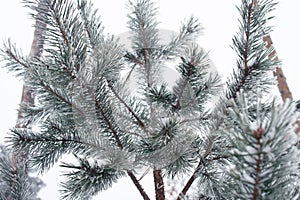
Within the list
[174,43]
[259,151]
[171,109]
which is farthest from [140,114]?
[259,151]

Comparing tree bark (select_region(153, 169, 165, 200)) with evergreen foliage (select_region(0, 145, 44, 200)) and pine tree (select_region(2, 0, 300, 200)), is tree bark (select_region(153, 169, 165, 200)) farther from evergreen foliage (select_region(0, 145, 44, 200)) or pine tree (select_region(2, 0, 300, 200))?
evergreen foliage (select_region(0, 145, 44, 200))

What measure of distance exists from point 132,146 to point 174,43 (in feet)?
1.38

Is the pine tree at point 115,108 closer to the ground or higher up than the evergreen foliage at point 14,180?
higher up


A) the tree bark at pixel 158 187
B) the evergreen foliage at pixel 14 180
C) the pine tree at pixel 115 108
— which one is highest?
the pine tree at pixel 115 108

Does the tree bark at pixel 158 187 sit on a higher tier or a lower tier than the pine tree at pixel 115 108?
lower

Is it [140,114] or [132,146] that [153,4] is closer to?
[140,114]

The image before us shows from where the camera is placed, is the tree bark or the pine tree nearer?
the pine tree

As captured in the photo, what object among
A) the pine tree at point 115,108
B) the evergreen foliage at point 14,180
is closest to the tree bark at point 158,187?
the pine tree at point 115,108

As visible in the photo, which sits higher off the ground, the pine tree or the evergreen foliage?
the pine tree

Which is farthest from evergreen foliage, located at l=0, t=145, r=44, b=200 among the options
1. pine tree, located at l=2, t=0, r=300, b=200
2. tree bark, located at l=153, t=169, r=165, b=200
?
tree bark, located at l=153, t=169, r=165, b=200

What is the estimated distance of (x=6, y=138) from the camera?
22.7 inches

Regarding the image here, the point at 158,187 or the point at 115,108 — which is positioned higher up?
the point at 115,108

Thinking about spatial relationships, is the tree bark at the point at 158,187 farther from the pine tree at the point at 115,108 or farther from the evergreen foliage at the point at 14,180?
the evergreen foliage at the point at 14,180

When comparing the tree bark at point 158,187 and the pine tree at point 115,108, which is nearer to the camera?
the pine tree at point 115,108
